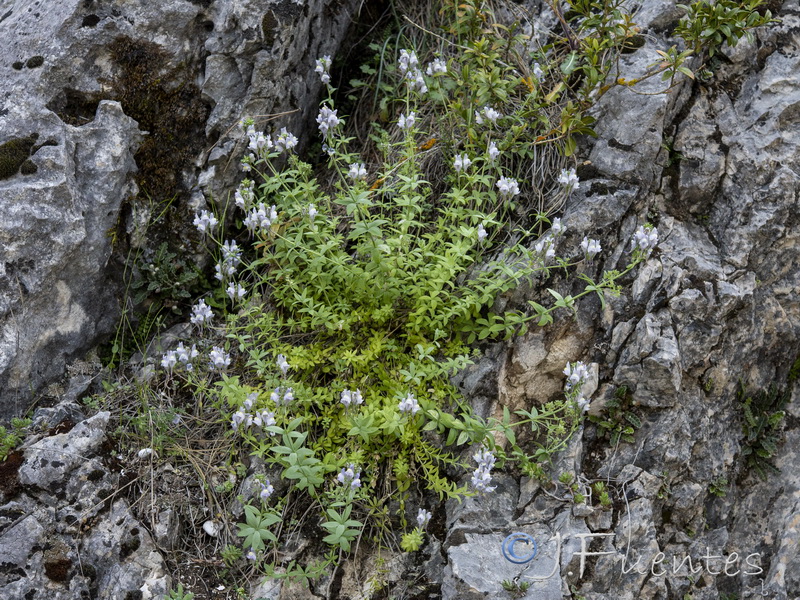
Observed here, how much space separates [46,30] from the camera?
469 cm

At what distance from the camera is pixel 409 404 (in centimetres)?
384

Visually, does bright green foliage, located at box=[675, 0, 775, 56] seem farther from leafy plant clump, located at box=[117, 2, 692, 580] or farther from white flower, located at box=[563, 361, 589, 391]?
white flower, located at box=[563, 361, 589, 391]

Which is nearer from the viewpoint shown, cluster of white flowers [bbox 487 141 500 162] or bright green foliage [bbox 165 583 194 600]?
bright green foliage [bbox 165 583 194 600]

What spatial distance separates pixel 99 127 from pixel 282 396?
7.32 ft

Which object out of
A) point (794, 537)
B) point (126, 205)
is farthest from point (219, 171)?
point (794, 537)

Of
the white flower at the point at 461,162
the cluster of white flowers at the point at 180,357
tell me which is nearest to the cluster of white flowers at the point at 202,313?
the cluster of white flowers at the point at 180,357

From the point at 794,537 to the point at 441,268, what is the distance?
2.76 meters

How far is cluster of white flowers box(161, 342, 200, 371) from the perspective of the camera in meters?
4.32

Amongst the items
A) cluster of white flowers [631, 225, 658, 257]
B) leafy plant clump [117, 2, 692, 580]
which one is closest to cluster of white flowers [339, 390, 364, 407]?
leafy plant clump [117, 2, 692, 580]

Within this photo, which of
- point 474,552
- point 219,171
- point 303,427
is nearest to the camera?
point 474,552

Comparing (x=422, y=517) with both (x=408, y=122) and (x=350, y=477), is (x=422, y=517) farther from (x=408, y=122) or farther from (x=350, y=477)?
(x=408, y=122)

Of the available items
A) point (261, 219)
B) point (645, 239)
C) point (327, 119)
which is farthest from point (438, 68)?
point (645, 239)

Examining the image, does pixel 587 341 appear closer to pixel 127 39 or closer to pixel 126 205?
pixel 126 205

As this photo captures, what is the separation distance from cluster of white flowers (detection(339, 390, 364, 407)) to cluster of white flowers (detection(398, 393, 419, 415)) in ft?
0.75
